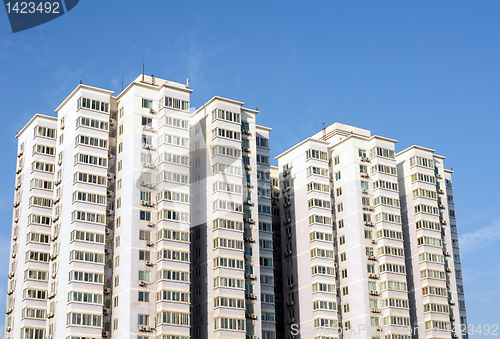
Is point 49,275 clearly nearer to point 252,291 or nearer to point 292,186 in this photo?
point 252,291

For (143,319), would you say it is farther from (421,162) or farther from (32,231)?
(421,162)

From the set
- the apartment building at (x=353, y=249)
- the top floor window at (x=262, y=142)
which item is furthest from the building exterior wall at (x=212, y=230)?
the top floor window at (x=262, y=142)

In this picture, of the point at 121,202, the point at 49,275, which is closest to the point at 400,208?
the point at 121,202

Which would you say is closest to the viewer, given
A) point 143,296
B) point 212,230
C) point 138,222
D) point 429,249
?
point 143,296

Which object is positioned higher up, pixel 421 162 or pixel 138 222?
pixel 421 162

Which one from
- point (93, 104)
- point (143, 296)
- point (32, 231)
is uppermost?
point (93, 104)

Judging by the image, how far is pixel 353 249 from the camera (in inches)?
4754

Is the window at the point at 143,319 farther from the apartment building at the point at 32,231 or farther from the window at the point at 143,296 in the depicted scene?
the apartment building at the point at 32,231

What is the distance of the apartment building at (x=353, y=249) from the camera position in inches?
4596

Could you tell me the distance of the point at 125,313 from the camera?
95.6 meters

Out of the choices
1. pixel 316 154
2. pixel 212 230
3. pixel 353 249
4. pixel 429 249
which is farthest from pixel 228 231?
pixel 429 249

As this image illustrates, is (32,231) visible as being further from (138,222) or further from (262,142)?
(262,142)

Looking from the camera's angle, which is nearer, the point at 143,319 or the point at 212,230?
the point at 143,319

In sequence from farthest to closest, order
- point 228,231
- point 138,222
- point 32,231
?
point 32,231 → point 228,231 → point 138,222
